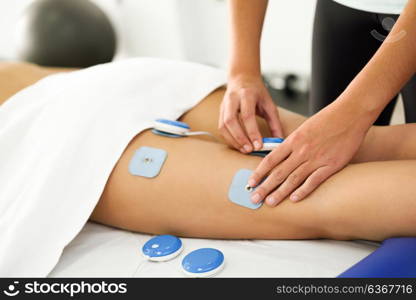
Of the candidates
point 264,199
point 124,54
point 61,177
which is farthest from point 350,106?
point 124,54

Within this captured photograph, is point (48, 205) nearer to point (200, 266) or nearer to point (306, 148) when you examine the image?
point (200, 266)

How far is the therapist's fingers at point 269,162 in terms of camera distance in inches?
32.4

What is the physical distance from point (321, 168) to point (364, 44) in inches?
22.1

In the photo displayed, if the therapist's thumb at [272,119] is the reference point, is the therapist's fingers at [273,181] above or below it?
below

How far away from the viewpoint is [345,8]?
3.90 feet

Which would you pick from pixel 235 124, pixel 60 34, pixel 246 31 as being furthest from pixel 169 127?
pixel 60 34

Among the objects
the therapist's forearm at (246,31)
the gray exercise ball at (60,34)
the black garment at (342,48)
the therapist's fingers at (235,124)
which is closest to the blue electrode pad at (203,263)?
the therapist's fingers at (235,124)

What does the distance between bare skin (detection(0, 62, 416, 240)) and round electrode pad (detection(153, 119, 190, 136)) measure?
22 mm

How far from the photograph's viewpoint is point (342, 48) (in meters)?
1.25

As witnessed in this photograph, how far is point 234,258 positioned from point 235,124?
287 mm

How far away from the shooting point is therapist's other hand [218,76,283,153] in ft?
3.06

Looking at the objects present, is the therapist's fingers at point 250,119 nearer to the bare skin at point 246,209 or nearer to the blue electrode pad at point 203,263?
the bare skin at point 246,209

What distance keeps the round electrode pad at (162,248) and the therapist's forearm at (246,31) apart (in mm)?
468

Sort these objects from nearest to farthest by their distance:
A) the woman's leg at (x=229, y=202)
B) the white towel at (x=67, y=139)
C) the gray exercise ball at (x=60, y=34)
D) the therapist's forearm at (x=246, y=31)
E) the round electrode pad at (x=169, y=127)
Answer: the woman's leg at (x=229, y=202) < the white towel at (x=67, y=139) < the round electrode pad at (x=169, y=127) < the therapist's forearm at (x=246, y=31) < the gray exercise ball at (x=60, y=34)
